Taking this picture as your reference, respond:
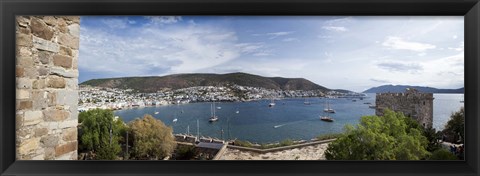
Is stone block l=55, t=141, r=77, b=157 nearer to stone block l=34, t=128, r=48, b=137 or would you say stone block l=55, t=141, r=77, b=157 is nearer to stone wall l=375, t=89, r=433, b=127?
A: stone block l=34, t=128, r=48, b=137

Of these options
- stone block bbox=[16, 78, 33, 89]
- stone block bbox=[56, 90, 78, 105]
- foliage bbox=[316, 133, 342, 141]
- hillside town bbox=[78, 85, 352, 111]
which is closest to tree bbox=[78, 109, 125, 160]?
hillside town bbox=[78, 85, 352, 111]

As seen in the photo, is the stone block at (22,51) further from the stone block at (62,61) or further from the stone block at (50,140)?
the stone block at (50,140)

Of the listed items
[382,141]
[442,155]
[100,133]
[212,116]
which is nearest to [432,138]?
[442,155]

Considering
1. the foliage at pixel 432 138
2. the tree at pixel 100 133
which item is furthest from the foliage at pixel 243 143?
the foliage at pixel 432 138

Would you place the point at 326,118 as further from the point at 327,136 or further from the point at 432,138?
the point at 432,138
